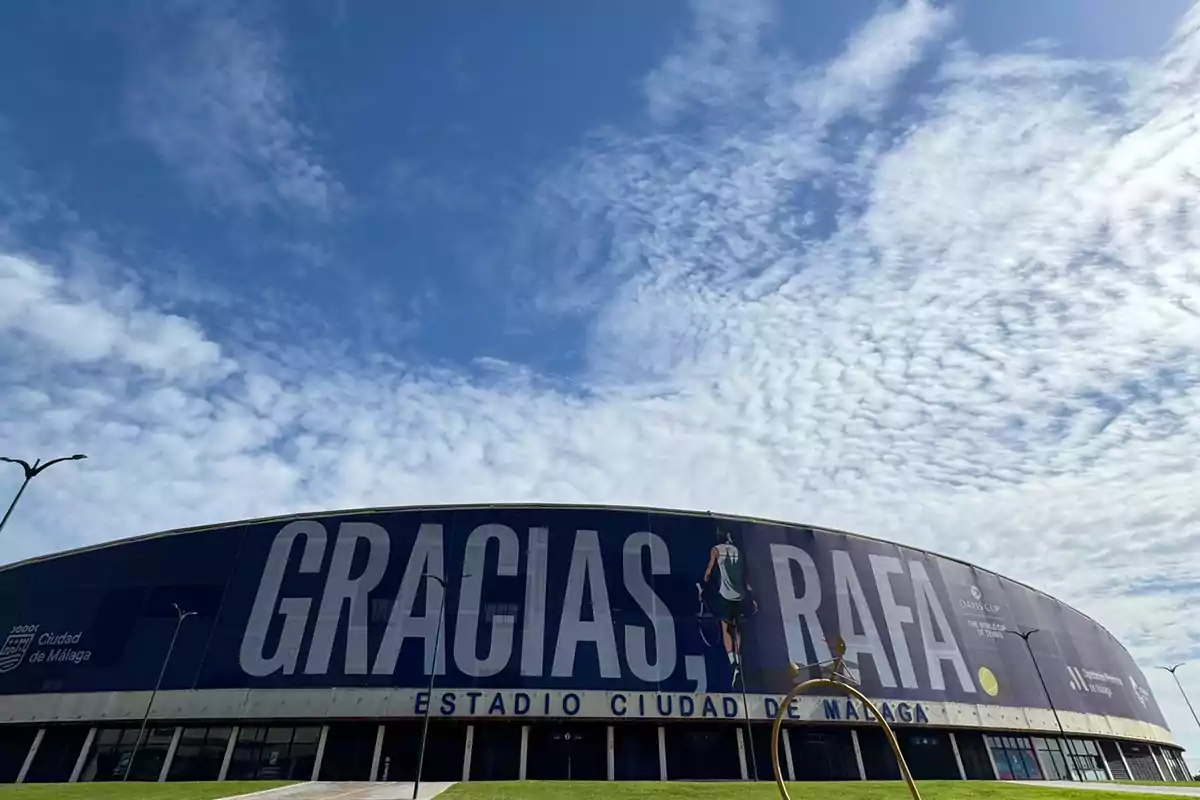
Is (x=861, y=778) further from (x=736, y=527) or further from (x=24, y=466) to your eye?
(x=24, y=466)

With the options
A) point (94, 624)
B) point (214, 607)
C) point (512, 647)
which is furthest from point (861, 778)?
point (94, 624)

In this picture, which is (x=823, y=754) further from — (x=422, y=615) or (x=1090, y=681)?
(x=1090, y=681)

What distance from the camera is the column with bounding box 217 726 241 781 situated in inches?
1883

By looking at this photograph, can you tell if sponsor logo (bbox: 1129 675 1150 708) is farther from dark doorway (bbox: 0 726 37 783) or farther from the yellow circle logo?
dark doorway (bbox: 0 726 37 783)

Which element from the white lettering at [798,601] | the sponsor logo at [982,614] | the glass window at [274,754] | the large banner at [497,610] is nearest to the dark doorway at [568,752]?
the large banner at [497,610]

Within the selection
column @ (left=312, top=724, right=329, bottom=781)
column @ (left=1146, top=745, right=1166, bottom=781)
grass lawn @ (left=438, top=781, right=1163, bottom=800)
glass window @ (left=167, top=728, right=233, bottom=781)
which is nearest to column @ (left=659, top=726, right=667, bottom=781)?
grass lawn @ (left=438, top=781, right=1163, bottom=800)

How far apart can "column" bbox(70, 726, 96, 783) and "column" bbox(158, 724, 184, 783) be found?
5.94 m

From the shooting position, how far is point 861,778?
51.4 meters

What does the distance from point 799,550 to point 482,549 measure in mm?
27123

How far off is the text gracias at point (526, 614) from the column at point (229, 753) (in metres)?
3.91

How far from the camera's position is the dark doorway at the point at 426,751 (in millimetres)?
47812

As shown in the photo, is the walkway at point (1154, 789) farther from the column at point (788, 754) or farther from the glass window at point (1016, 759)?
the column at point (788, 754)

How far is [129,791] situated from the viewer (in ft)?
107

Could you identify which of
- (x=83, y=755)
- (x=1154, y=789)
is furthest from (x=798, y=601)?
(x=83, y=755)
